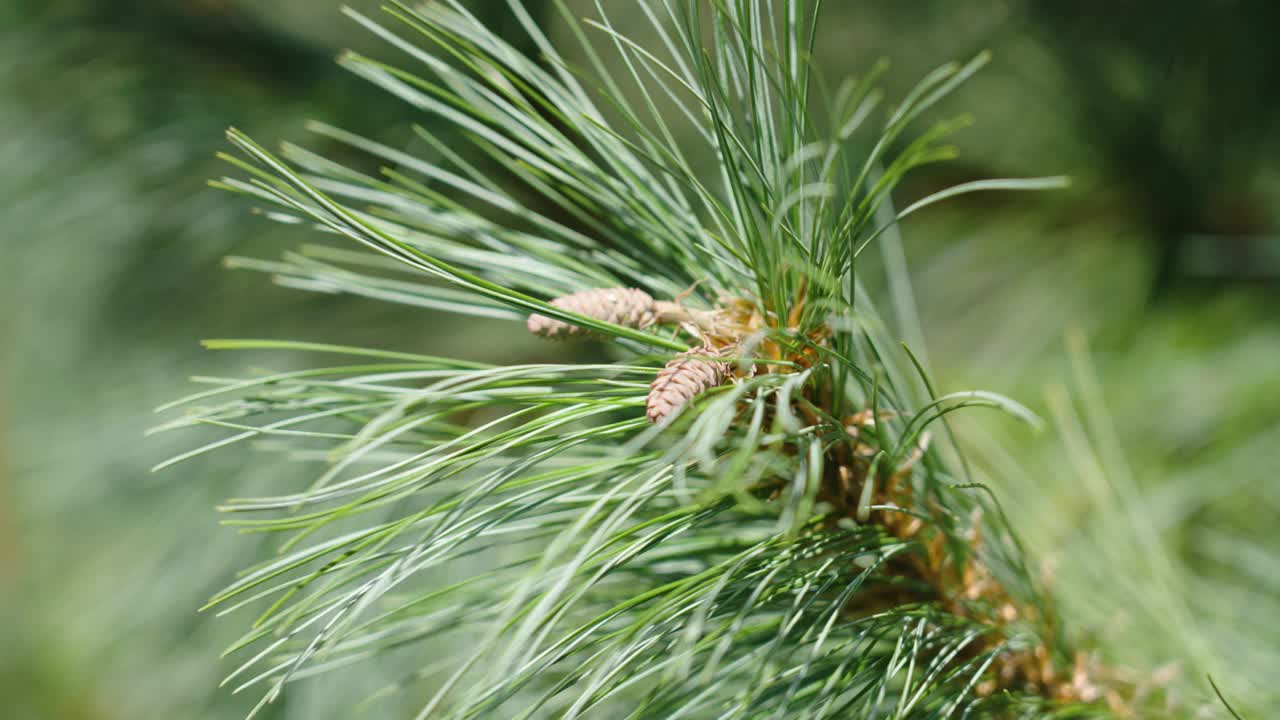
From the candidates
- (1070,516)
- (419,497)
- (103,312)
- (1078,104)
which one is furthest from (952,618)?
(103,312)

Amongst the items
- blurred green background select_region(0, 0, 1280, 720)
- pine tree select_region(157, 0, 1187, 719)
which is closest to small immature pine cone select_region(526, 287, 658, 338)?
pine tree select_region(157, 0, 1187, 719)

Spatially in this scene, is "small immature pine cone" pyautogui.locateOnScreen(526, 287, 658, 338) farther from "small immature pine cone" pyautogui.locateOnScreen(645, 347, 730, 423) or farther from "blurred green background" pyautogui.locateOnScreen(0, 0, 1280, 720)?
"blurred green background" pyautogui.locateOnScreen(0, 0, 1280, 720)

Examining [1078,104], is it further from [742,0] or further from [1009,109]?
[742,0]

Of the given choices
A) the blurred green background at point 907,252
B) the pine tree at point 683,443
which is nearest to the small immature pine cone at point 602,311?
the pine tree at point 683,443

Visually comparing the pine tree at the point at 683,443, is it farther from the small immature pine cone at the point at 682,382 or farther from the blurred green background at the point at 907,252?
the blurred green background at the point at 907,252

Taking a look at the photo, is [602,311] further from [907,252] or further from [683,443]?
[907,252]

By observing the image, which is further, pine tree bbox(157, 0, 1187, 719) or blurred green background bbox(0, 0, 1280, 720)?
blurred green background bbox(0, 0, 1280, 720)
